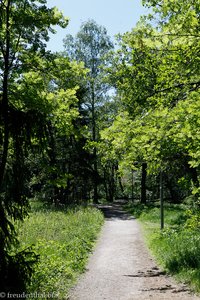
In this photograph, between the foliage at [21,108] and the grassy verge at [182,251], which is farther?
the grassy verge at [182,251]

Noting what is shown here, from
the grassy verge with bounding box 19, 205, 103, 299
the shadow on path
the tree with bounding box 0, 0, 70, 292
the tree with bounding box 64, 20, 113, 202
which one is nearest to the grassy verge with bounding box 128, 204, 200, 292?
the grassy verge with bounding box 19, 205, 103, 299

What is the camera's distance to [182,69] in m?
7.70

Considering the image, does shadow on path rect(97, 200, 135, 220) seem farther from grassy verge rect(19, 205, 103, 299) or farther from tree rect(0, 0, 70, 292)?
tree rect(0, 0, 70, 292)

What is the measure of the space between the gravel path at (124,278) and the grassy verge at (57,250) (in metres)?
0.35

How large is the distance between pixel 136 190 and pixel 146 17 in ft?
185

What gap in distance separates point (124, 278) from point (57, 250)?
239cm

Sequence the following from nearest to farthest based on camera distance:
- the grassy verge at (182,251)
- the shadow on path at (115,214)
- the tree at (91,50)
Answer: the grassy verge at (182,251)
the shadow on path at (115,214)
the tree at (91,50)

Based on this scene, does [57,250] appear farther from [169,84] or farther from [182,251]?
[169,84]

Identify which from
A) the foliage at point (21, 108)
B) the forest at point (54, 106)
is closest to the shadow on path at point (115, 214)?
the forest at point (54, 106)

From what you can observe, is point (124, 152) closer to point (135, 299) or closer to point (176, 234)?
point (135, 299)

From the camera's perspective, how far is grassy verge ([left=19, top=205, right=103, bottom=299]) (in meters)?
7.91

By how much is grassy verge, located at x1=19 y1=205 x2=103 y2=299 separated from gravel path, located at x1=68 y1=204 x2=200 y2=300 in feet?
1.16

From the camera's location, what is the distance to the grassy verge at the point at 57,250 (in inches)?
311

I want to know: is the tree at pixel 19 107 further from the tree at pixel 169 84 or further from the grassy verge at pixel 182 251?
the grassy verge at pixel 182 251
